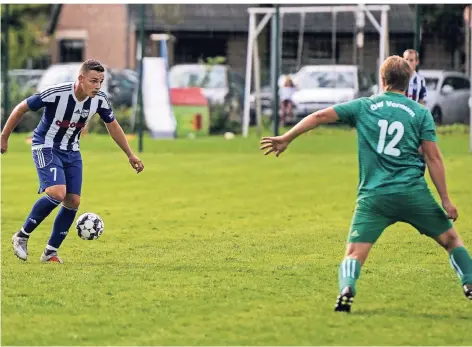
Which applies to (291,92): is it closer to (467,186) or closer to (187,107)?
(187,107)

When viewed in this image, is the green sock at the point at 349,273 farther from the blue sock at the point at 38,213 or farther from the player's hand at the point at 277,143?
the blue sock at the point at 38,213

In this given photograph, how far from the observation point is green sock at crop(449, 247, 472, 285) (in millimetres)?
7477

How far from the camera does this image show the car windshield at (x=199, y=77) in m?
28.9

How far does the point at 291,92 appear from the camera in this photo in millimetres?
27109

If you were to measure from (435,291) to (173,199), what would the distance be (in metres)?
7.21

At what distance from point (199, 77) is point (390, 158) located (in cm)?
2218

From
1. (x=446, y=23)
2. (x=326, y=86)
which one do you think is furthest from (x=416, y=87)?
Answer: (x=326, y=86)

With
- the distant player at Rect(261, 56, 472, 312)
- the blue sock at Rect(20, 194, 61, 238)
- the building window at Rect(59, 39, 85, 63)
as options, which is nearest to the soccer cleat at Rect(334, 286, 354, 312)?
the distant player at Rect(261, 56, 472, 312)

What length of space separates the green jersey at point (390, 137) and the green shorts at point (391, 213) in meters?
0.05

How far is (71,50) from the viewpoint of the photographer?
4441cm

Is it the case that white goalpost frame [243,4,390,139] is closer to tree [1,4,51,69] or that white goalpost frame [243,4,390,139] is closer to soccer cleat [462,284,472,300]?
soccer cleat [462,284,472,300]

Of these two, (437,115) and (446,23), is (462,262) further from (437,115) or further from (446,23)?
(437,115)

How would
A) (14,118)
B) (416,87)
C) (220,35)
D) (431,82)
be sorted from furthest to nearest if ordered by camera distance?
(220,35) → (431,82) → (416,87) → (14,118)

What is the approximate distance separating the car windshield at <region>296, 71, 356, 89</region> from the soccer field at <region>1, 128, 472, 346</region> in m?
9.19
